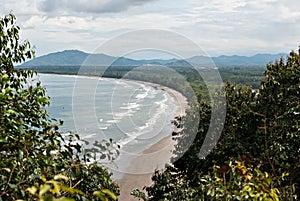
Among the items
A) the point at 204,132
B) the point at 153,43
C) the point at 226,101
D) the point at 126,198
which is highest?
the point at 153,43

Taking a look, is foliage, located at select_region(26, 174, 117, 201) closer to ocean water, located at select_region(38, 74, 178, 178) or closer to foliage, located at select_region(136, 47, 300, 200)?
foliage, located at select_region(136, 47, 300, 200)

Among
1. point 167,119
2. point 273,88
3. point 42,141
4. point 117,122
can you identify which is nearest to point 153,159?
point 117,122

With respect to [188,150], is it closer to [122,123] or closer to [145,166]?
[145,166]

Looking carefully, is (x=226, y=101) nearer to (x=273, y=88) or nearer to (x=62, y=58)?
(x=273, y=88)

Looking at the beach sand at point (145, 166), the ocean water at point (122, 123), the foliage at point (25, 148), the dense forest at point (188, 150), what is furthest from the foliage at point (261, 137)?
the ocean water at point (122, 123)

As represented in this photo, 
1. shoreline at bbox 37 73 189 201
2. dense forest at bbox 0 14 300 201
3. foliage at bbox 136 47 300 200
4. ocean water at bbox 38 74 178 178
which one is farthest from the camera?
ocean water at bbox 38 74 178 178

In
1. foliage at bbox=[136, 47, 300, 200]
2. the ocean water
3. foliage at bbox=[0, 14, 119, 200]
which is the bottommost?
the ocean water

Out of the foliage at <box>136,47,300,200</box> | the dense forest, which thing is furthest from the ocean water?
the dense forest

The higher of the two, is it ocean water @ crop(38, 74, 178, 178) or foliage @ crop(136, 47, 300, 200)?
foliage @ crop(136, 47, 300, 200)
